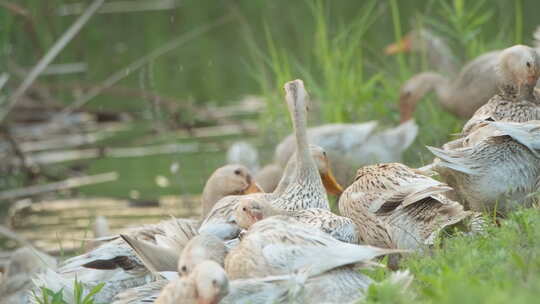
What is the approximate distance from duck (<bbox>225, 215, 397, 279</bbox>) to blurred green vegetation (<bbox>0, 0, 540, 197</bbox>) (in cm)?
422

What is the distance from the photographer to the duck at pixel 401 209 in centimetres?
630

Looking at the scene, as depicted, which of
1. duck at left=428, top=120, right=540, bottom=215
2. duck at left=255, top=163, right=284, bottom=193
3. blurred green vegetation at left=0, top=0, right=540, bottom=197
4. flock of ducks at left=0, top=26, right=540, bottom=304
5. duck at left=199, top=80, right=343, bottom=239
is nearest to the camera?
flock of ducks at left=0, top=26, right=540, bottom=304

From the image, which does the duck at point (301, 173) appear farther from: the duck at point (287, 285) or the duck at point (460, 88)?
the duck at point (460, 88)

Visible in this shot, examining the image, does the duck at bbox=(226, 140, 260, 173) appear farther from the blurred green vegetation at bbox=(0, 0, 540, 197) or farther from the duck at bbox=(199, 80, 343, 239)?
the duck at bbox=(199, 80, 343, 239)

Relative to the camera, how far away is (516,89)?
723cm

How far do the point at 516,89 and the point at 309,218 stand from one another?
72.3 inches

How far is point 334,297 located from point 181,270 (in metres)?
0.75

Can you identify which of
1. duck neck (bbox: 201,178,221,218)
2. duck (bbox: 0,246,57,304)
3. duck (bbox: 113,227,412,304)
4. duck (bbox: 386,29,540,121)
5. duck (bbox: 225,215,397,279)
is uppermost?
duck (bbox: 386,29,540,121)

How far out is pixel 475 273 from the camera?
5016mm

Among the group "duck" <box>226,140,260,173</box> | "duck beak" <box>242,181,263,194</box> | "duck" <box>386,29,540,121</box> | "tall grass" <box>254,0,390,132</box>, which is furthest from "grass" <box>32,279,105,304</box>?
"duck" <box>226,140,260,173</box>

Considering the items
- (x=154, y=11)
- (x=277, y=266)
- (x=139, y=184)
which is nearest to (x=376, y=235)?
(x=277, y=266)

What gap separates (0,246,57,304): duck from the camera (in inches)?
302

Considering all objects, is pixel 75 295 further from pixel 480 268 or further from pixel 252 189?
pixel 252 189

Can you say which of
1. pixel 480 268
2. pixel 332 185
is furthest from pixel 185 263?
pixel 332 185
